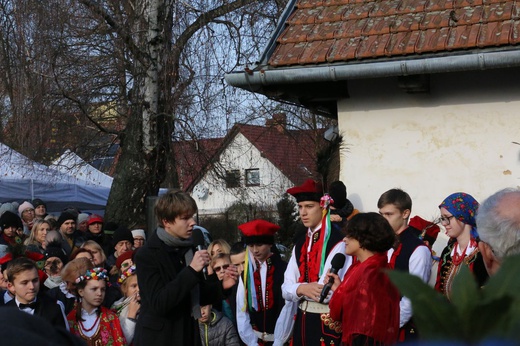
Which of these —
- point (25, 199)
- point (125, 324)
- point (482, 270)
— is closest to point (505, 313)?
point (482, 270)

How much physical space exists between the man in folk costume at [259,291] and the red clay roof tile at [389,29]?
177 cm

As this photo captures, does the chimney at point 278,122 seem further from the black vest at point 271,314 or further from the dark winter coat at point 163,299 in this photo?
the dark winter coat at point 163,299

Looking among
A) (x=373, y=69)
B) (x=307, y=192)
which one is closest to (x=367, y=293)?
(x=307, y=192)

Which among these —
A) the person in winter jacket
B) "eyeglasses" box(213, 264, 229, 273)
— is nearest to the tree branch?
"eyeglasses" box(213, 264, 229, 273)

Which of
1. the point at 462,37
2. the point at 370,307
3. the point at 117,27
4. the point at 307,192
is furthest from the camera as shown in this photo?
the point at 117,27

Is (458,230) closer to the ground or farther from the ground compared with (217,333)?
farther from the ground

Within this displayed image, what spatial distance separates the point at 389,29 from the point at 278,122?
495 inches

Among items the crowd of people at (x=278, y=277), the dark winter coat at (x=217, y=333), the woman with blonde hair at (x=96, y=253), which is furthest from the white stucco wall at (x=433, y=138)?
the woman with blonde hair at (x=96, y=253)

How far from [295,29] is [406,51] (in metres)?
1.34

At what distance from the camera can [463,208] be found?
5.70m

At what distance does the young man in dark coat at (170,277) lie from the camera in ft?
15.6

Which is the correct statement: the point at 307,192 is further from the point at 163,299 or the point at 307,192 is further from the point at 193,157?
the point at 193,157

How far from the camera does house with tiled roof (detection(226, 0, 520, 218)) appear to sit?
6.82 m

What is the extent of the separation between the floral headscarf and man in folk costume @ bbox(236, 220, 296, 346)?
A: 60.8 inches
